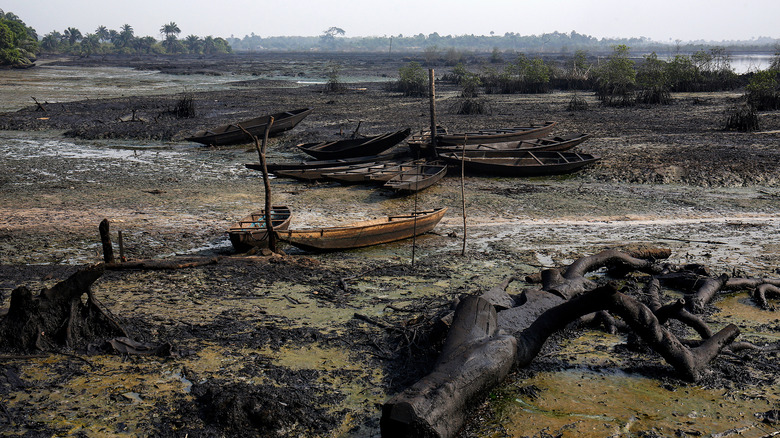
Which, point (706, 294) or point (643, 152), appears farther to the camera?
point (643, 152)

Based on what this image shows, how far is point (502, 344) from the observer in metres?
5.20

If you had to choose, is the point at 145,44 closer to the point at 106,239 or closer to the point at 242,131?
the point at 242,131

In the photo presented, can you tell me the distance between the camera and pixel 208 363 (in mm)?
5820

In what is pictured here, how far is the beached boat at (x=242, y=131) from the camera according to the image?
20297 mm

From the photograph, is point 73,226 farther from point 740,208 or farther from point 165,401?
point 740,208

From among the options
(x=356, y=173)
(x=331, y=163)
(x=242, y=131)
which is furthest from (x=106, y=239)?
(x=242, y=131)

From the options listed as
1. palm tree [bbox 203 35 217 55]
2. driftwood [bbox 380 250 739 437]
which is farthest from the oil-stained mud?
palm tree [bbox 203 35 217 55]

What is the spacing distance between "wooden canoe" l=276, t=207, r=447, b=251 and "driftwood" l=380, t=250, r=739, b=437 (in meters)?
3.48

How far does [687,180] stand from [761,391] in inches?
410

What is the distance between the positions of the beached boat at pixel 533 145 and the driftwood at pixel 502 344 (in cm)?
1042

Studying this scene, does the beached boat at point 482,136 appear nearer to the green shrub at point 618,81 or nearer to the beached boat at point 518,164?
the beached boat at point 518,164

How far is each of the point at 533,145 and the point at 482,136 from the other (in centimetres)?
162

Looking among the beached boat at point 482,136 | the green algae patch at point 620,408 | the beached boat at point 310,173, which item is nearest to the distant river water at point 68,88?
the beached boat at point 310,173

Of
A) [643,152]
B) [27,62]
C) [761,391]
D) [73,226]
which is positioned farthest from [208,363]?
[27,62]
